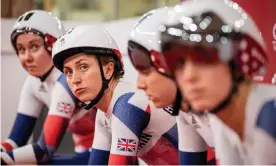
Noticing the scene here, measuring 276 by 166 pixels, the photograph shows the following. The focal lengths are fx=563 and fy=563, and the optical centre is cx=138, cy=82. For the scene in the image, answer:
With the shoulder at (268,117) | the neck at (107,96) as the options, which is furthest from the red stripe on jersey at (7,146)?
the shoulder at (268,117)

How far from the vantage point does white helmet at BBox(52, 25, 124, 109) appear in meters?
1.66

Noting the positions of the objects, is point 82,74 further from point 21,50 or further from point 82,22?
point 82,22

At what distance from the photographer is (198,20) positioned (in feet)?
3.39

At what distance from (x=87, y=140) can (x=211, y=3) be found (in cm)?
165

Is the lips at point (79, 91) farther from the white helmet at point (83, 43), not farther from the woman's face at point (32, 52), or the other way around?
the woman's face at point (32, 52)

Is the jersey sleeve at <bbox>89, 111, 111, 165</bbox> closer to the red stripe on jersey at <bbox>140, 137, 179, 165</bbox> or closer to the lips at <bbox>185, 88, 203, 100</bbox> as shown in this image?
the red stripe on jersey at <bbox>140, 137, 179, 165</bbox>

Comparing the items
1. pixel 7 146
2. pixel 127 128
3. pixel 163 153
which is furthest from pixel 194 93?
pixel 7 146

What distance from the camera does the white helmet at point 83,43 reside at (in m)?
1.66

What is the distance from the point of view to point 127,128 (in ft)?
5.44

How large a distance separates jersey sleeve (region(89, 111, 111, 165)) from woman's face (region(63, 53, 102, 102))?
250 millimetres

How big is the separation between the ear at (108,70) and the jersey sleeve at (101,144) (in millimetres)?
225

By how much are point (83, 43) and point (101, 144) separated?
0.44 m

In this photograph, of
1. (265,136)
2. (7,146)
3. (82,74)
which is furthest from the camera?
(7,146)

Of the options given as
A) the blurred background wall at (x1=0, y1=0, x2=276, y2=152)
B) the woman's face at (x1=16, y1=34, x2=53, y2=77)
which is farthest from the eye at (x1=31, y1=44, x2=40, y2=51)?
the blurred background wall at (x1=0, y1=0, x2=276, y2=152)
